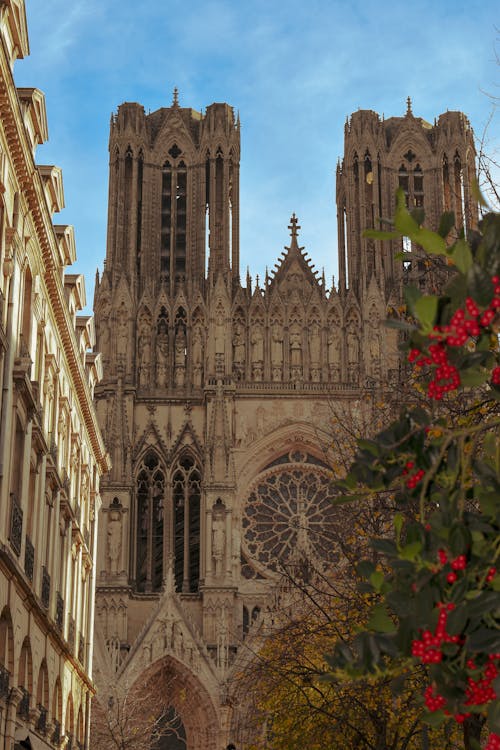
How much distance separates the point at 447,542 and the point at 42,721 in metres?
18.1

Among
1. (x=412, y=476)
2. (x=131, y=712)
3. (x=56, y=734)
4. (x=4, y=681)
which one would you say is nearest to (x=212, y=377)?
(x=131, y=712)

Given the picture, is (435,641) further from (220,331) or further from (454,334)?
(220,331)

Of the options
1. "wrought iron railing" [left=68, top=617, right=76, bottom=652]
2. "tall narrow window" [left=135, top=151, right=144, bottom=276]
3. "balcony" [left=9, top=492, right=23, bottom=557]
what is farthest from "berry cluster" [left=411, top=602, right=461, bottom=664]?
"tall narrow window" [left=135, top=151, right=144, bottom=276]

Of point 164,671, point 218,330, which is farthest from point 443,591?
point 218,330

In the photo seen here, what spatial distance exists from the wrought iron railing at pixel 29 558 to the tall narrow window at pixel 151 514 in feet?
80.2

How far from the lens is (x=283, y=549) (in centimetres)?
4562

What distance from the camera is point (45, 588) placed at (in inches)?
920

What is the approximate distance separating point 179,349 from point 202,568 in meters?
8.64

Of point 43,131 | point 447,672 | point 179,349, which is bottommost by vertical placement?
point 447,672

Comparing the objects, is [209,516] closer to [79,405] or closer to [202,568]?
[202,568]

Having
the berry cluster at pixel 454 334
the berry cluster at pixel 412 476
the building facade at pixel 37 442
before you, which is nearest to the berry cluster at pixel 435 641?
the berry cluster at pixel 412 476

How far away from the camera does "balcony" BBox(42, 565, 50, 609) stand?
23117 mm

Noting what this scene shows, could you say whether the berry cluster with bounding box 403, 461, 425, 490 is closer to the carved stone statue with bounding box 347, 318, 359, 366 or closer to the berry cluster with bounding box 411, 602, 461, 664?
the berry cluster with bounding box 411, 602, 461, 664

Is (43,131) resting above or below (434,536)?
above
